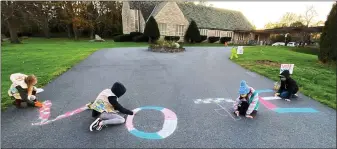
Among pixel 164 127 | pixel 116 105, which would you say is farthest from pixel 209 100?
pixel 116 105

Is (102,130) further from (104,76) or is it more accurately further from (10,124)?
(104,76)

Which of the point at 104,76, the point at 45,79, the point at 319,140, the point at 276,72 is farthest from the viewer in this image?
the point at 276,72

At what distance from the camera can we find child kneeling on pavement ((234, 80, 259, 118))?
4520 mm

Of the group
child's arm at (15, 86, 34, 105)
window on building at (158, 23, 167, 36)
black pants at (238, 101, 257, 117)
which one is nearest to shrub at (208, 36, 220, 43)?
window on building at (158, 23, 167, 36)

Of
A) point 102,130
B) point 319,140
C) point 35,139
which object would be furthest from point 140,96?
point 319,140

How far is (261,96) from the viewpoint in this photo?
20.2ft

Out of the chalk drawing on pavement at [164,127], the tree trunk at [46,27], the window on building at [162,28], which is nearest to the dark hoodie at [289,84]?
the chalk drawing on pavement at [164,127]

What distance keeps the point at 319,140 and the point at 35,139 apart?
5310 millimetres

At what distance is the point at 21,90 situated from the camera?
492 cm

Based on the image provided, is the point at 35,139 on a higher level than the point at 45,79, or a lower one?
lower

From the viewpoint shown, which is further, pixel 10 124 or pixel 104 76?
pixel 104 76

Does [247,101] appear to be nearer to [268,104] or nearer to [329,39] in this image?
[268,104]

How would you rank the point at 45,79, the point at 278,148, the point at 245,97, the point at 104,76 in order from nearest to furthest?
the point at 278,148, the point at 245,97, the point at 45,79, the point at 104,76

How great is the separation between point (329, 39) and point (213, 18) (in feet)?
84.6
